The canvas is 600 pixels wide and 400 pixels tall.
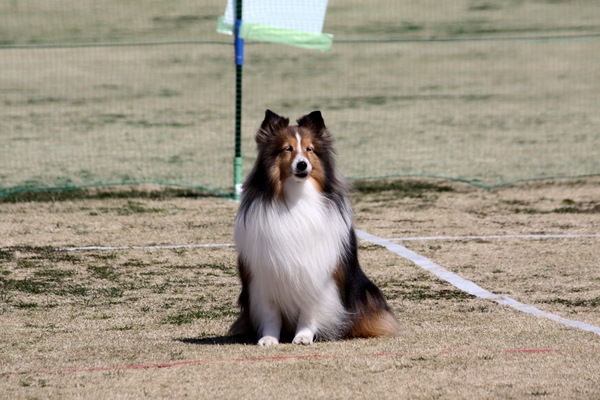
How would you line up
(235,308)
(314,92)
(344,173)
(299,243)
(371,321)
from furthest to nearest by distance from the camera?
1. (314,92)
2. (344,173)
3. (235,308)
4. (371,321)
5. (299,243)

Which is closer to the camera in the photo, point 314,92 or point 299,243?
point 299,243

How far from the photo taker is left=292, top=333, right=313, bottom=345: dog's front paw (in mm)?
4285

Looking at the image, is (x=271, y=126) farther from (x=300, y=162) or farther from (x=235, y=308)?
(x=235, y=308)

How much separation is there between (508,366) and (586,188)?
6823 millimetres

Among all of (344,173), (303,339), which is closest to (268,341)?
(303,339)

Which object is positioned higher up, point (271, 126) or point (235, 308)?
point (271, 126)

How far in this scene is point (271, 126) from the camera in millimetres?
4273

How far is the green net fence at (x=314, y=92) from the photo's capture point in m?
12.4

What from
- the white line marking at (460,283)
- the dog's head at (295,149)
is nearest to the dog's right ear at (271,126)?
the dog's head at (295,149)

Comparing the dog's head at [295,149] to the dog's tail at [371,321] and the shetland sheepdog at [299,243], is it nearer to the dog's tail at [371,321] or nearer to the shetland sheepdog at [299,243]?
the shetland sheepdog at [299,243]

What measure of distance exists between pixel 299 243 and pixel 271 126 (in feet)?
1.97

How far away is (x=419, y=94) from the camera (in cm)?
1923

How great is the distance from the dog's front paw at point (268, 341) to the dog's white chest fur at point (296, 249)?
0.57ft

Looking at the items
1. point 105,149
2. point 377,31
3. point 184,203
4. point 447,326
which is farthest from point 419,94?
point 447,326
